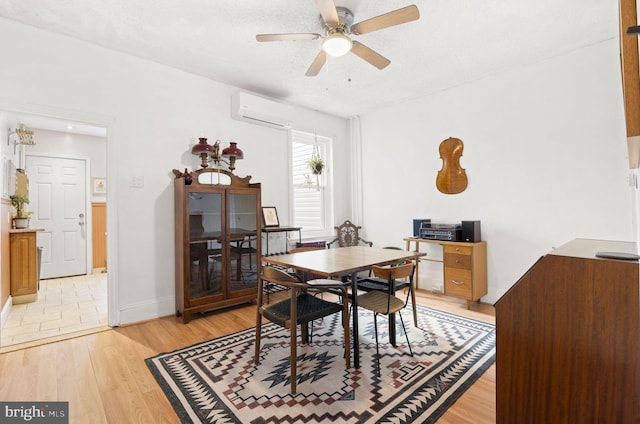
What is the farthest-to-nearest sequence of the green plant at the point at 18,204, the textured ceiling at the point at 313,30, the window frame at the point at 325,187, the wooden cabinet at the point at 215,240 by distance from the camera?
1. the window frame at the point at 325,187
2. the green plant at the point at 18,204
3. the wooden cabinet at the point at 215,240
4. the textured ceiling at the point at 313,30

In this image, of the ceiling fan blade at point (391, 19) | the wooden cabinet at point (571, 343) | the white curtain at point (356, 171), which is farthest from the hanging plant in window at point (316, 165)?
the wooden cabinet at point (571, 343)

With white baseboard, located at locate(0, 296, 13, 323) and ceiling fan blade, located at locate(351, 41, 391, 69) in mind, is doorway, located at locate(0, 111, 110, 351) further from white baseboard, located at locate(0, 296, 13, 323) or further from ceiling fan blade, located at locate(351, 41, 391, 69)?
ceiling fan blade, located at locate(351, 41, 391, 69)

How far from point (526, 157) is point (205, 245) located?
3.78 metres

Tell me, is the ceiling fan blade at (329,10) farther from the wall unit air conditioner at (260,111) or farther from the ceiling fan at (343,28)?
the wall unit air conditioner at (260,111)

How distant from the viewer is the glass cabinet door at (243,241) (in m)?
3.56

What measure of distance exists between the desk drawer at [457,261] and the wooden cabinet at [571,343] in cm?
226

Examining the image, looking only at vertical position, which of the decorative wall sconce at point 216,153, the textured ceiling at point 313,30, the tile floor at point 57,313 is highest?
the textured ceiling at point 313,30

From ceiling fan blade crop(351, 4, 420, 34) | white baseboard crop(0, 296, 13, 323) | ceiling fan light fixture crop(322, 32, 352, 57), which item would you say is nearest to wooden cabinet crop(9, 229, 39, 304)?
white baseboard crop(0, 296, 13, 323)

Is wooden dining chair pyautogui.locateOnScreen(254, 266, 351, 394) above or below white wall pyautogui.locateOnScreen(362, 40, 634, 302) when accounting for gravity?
below

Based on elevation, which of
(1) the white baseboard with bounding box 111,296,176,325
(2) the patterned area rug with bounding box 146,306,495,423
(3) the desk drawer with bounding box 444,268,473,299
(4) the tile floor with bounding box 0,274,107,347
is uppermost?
(3) the desk drawer with bounding box 444,268,473,299

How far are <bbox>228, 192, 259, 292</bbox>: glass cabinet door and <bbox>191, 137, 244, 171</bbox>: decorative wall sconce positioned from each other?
464 millimetres

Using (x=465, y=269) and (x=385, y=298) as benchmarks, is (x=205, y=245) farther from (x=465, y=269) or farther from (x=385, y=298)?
(x=465, y=269)

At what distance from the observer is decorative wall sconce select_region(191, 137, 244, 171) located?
347cm

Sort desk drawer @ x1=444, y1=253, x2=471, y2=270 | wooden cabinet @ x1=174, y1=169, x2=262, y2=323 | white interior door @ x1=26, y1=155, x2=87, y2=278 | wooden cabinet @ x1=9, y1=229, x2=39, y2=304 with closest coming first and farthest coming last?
wooden cabinet @ x1=174, y1=169, x2=262, y2=323 → desk drawer @ x1=444, y1=253, x2=471, y2=270 → wooden cabinet @ x1=9, y1=229, x2=39, y2=304 → white interior door @ x1=26, y1=155, x2=87, y2=278
